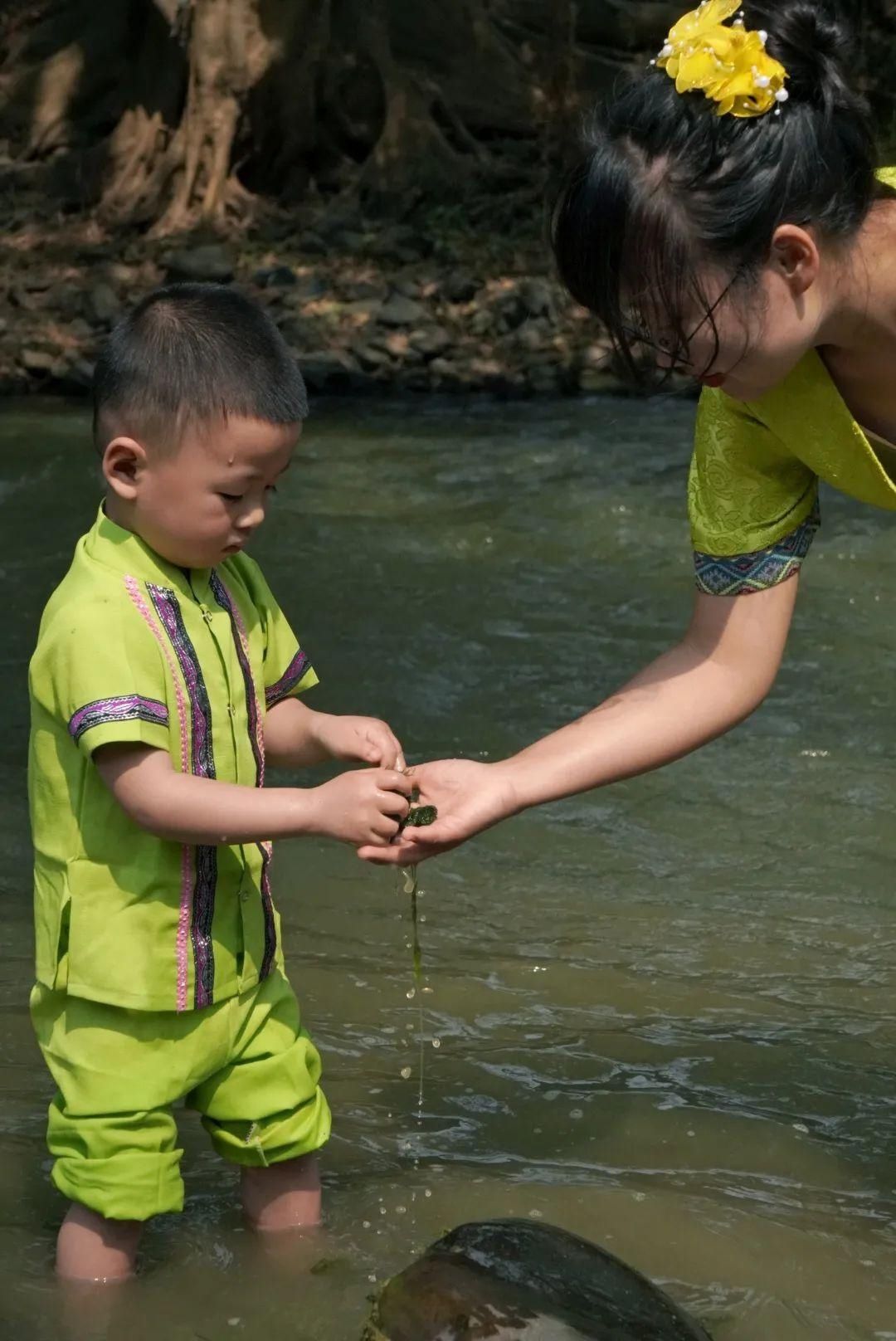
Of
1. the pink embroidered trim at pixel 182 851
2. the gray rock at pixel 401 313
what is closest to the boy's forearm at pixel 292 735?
the pink embroidered trim at pixel 182 851

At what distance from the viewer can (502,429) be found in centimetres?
955

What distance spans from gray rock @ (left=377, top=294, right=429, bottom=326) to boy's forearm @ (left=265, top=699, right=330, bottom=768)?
27.4 ft

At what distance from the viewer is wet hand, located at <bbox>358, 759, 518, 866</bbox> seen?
257cm

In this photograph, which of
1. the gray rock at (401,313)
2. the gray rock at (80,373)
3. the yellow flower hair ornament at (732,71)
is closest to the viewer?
the yellow flower hair ornament at (732,71)

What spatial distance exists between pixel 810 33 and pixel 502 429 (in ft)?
23.6

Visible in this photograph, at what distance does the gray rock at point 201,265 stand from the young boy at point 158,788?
920cm

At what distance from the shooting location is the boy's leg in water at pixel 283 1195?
2854 millimetres

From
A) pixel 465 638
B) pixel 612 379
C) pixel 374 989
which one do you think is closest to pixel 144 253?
pixel 612 379

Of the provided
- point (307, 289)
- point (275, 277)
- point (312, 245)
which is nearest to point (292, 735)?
point (307, 289)

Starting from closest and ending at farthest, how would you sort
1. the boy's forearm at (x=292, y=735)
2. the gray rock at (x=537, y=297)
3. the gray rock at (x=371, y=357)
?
the boy's forearm at (x=292, y=735)
the gray rock at (x=371, y=357)
the gray rock at (x=537, y=297)

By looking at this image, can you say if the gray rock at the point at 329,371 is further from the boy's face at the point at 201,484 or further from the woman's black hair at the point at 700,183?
the woman's black hair at the point at 700,183

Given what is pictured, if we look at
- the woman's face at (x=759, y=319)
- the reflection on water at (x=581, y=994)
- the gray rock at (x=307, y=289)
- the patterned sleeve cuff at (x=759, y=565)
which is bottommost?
the gray rock at (x=307, y=289)

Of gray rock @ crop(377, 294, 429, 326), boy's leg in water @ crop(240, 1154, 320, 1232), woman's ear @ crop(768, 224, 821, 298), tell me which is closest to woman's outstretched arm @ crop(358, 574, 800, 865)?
woman's ear @ crop(768, 224, 821, 298)

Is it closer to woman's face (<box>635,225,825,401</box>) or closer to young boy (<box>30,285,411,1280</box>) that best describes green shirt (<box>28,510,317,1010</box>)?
young boy (<box>30,285,411,1280</box>)
